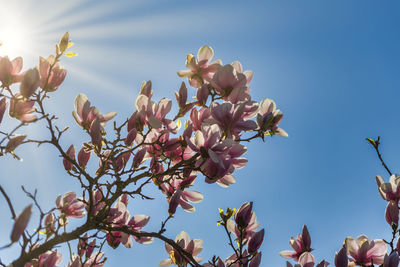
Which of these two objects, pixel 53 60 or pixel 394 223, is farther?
pixel 394 223

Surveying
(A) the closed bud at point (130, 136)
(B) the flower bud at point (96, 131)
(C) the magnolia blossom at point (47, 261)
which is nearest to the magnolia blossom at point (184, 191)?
(A) the closed bud at point (130, 136)

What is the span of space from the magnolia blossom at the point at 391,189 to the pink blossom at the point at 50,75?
226 centimetres

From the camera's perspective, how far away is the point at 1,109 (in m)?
1.89

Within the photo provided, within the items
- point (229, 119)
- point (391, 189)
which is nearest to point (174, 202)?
point (229, 119)

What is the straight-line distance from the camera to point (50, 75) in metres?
1.98

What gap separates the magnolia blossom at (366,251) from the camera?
2400mm

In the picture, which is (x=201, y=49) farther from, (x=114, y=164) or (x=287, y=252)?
(x=287, y=252)

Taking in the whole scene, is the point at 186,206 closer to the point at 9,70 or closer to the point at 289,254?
the point at 289,254

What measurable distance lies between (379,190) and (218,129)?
146 cm

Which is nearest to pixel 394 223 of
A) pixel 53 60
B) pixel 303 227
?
pixel 303 227

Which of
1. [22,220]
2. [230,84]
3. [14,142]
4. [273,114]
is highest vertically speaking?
[230,84]

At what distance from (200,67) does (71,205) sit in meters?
1.19

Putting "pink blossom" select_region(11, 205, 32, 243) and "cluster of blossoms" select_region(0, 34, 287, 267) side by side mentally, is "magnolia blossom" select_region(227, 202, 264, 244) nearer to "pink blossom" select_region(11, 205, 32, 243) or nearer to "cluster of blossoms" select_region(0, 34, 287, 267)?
"cluster of blossoms" select_region(0, 34, 287, 267)

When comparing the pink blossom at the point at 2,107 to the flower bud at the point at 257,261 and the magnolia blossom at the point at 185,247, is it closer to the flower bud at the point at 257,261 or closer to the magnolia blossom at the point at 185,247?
the magnolia blossom at the point at 185,247
